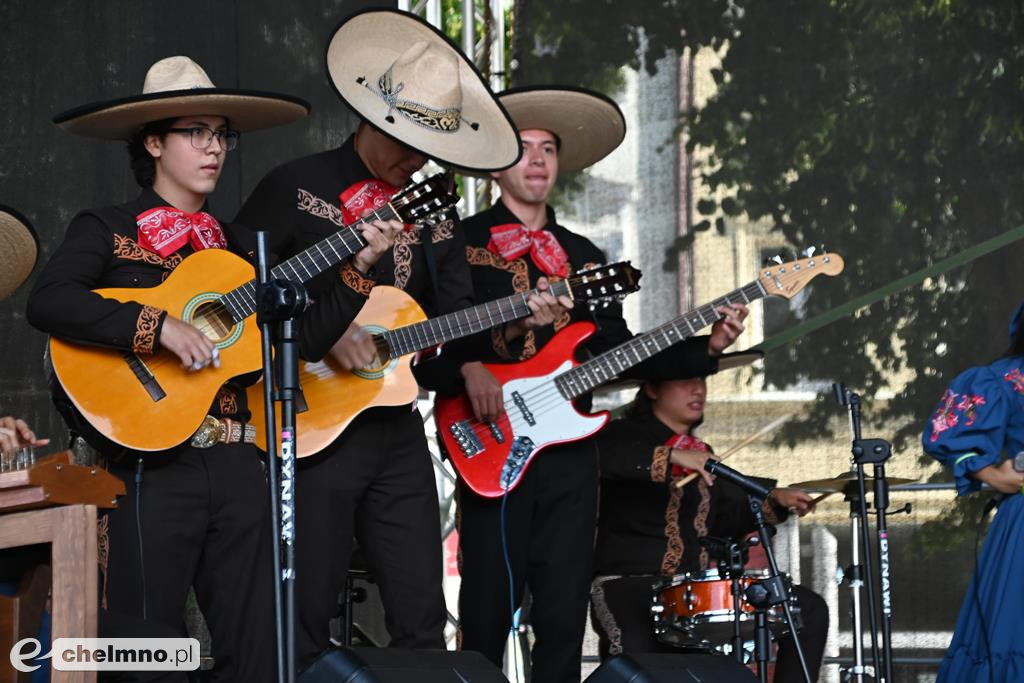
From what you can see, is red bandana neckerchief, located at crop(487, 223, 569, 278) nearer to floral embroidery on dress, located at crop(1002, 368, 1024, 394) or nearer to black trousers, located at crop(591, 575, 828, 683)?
black trousers, located at crop(591, 575, 828, 683)

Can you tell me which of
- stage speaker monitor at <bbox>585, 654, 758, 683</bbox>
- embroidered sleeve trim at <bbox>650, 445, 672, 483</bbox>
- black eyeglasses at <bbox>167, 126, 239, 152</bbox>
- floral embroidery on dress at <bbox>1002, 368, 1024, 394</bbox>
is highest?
black eyeglasses at <bbox>167, 126, 239, 152</bbox>

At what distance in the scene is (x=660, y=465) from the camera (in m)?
5.17

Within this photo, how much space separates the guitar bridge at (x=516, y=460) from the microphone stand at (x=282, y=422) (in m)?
1.57

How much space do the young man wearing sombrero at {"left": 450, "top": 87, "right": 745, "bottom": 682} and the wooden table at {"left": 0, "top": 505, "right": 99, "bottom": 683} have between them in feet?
5.67

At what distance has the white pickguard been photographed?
4703 mm

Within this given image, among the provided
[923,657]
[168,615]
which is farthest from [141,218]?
[923,657]

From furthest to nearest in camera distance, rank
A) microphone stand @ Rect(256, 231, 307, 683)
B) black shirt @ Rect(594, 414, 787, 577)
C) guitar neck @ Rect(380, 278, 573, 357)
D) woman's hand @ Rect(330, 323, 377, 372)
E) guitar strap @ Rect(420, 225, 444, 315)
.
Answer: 1. black shirt @ Rect(594, 414, 787, 577)
2. guitar strap @ Rect(420, 225, 444, 315)
3. guitar neck @ Rect(380, 278, 573, 357)
4. woman's hand @ Rect(330, 323, 377, 372)
5. microphone stand @ Rect(256, 231, 307, 683)

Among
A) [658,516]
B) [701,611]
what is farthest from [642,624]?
[658,516]

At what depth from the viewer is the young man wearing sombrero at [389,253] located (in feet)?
13.0

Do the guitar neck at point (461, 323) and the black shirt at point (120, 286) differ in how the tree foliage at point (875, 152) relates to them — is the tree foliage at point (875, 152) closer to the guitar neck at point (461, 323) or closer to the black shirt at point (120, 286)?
the guitar neck at point (461, 323)

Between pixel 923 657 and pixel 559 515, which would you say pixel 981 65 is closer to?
pixel 923 657

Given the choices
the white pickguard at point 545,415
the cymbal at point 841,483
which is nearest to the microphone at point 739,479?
the white pickguard at point 545,415

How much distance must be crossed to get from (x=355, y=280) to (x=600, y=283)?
967 millimetres

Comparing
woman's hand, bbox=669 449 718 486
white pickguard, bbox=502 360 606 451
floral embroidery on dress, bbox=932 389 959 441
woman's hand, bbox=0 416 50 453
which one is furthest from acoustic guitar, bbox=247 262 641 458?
floral embroidery on dress, bbox=932 389 959 441
